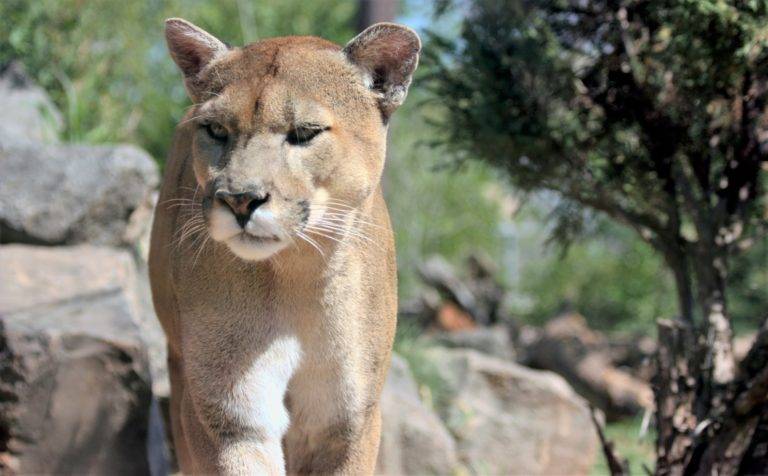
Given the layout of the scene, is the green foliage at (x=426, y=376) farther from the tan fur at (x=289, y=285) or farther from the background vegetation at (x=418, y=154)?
the tan fur at (x=289, y=285)

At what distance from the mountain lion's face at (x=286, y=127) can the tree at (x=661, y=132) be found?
1.85 meters

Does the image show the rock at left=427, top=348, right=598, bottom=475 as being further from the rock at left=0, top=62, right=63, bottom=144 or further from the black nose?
the black nose

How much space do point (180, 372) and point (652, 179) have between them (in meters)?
3.06

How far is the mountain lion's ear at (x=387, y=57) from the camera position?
4.07 metres

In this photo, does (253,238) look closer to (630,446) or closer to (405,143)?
(630,446)

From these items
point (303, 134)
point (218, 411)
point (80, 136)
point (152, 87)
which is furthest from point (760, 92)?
point (152, 87)

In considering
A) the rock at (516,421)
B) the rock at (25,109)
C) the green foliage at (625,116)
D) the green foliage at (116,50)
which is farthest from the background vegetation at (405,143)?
the rock at (516,421)

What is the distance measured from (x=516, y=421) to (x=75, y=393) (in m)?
3.84

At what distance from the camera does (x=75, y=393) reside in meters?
5.59

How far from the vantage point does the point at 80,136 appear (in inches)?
379

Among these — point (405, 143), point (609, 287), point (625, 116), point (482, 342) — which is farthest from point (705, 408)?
point (405, 143)

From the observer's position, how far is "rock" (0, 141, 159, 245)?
734 cm

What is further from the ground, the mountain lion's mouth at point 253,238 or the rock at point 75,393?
the mountain lion's mouth at point 253,238

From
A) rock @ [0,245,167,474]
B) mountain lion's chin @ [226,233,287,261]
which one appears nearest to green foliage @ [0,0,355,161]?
rock @ [0,245,167,474]
